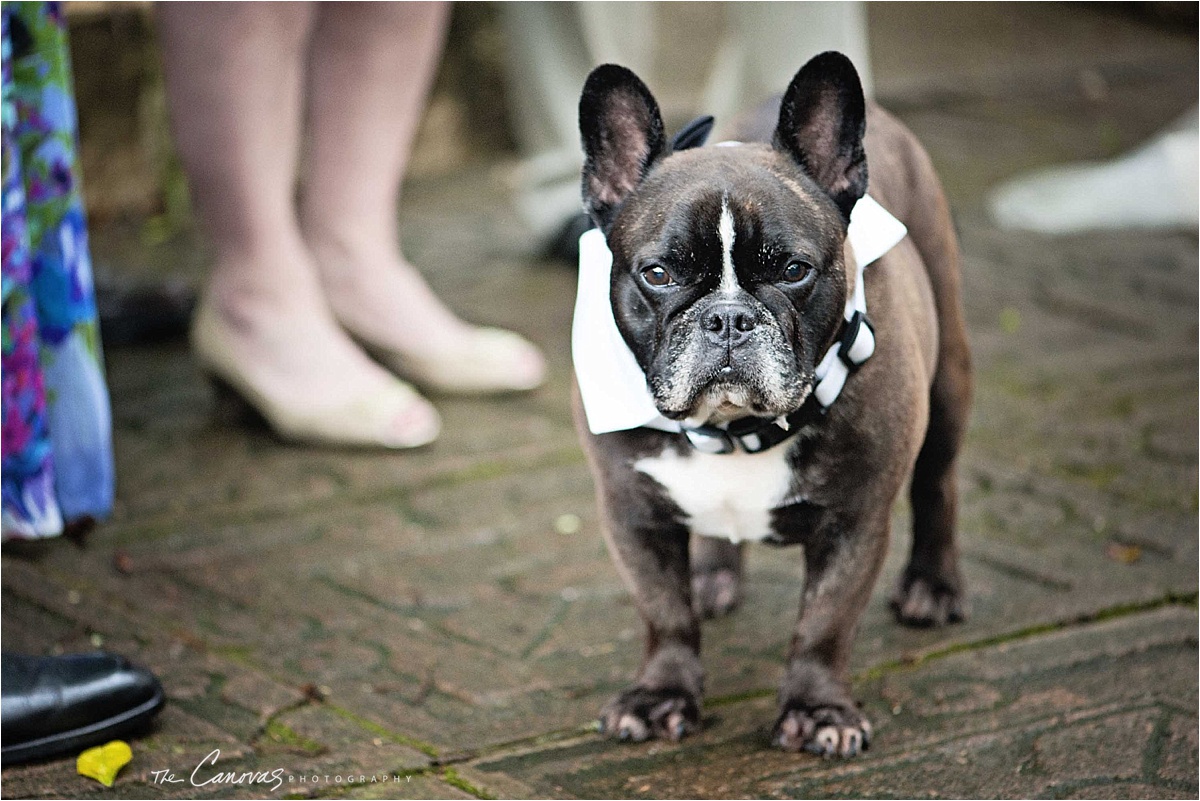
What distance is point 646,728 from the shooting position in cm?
292

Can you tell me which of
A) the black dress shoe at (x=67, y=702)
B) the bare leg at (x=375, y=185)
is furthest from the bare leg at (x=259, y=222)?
the black dress shoe at (x=67, y=702)

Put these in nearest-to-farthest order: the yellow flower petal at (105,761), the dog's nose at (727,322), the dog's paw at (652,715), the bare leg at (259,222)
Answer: the dog's nose at (727,322)
the yellow flower petal at (105,761)
the dog's paw at (652,715)
the bare leg at (259,222)

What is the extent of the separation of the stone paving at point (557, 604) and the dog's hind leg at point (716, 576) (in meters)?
0.05

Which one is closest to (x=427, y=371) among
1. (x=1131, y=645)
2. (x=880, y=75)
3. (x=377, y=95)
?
(x=377, y=95)

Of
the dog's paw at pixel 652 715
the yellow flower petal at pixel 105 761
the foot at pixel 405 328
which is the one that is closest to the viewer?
the yellow flower petal at pixel 105 761

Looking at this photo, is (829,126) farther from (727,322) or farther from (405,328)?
(405,328)

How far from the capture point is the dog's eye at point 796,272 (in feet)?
8.29

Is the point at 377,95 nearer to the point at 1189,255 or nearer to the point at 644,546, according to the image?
the point at 644,546

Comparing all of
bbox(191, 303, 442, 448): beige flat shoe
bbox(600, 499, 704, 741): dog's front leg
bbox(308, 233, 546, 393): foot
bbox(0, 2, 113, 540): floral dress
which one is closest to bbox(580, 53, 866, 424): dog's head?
bbox(600, 499, 704, 741): dog's front leg

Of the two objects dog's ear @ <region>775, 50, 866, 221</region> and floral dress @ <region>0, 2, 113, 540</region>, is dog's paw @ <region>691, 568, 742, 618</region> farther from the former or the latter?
floral dress @ <region>0, 2, 113, 540</region>

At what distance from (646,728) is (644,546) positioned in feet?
1.17

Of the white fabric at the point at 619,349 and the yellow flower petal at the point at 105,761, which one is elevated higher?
the white fabric at the point at 619,349

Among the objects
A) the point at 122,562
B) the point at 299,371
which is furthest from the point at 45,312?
the point at 299,371

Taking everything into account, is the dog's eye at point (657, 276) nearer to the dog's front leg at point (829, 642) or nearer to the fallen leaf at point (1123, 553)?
the dog's front leg at point (829, 642)
